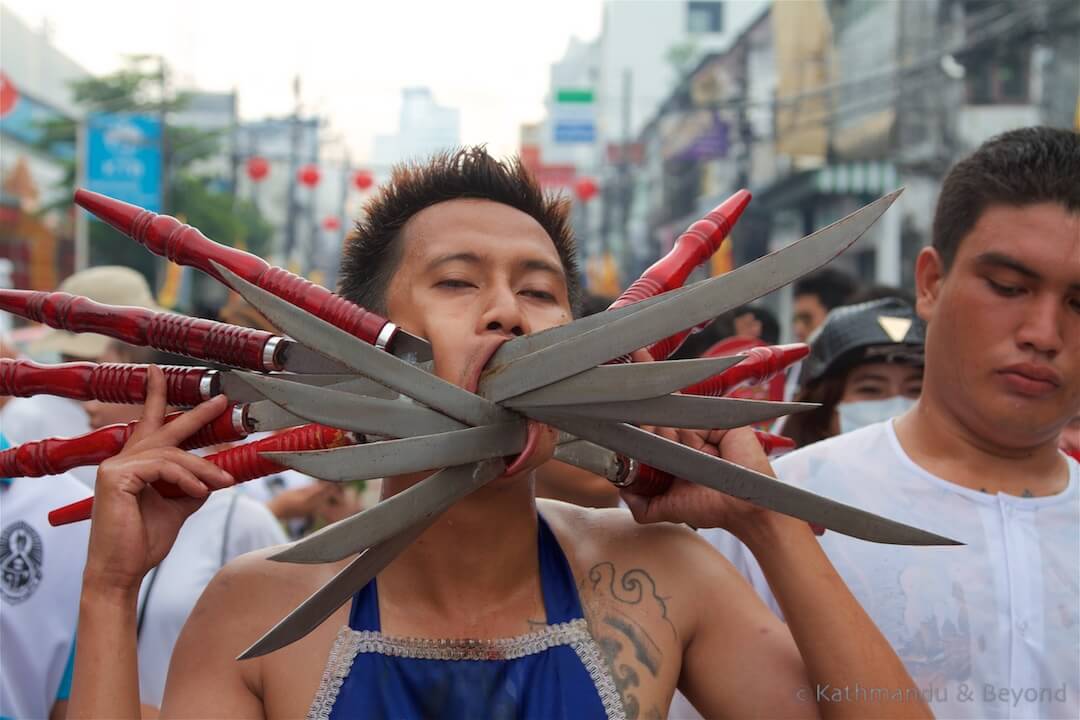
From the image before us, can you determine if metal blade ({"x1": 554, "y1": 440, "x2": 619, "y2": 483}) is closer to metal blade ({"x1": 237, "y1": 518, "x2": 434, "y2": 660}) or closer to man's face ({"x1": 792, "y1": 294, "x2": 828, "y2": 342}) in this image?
metal blade ({"x1": 237, "y1": 518, "x2": 434, "y2": 660})

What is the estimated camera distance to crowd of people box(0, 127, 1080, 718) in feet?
5.67

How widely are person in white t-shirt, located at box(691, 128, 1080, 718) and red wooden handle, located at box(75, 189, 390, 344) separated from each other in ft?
3.55

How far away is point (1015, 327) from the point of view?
7.27 feet

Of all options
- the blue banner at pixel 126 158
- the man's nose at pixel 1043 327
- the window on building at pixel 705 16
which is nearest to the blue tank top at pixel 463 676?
the man's nose at pixel 1043 327

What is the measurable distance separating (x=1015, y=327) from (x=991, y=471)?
32 centimetres

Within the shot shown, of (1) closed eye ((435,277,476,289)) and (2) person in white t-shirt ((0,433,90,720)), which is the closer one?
(1) closed eye ((435,277,476,289))

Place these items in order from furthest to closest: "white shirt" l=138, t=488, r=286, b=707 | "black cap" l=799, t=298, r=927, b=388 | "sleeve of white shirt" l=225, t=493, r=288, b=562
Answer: "black cap" l=799, t=298, r=927, b=388 < "sleeve of white shirt" l=225, t=493, r=288, b=562 < "white shirt" l=138, t=488, r=286, b=707

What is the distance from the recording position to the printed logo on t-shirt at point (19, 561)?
9.22 feet

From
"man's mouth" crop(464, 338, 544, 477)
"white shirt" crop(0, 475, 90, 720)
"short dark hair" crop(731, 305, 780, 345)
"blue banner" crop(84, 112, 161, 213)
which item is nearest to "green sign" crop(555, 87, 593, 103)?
"blue banner" crop(84, 112, 161, 213)

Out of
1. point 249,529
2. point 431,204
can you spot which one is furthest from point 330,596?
point 249,529

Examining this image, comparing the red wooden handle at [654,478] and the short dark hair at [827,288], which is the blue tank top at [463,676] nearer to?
the red wooden handle at [654,478]

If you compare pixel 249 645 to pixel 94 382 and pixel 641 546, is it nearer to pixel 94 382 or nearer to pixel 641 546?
pixel 94 382

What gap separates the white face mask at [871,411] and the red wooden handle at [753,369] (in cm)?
170

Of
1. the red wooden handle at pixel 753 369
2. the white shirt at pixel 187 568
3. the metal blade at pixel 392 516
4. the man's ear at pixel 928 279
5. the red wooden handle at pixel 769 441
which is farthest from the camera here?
the white shirt at pixel 187 568
